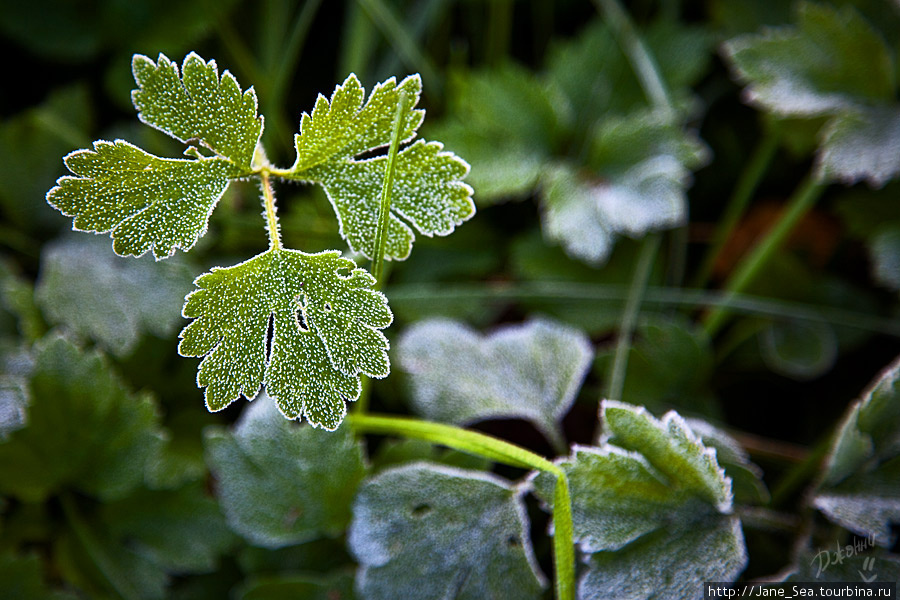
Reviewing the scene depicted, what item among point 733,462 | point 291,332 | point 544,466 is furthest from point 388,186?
point 733,462

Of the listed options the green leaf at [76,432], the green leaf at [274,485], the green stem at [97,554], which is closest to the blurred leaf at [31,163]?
the green leaf at [76,432]

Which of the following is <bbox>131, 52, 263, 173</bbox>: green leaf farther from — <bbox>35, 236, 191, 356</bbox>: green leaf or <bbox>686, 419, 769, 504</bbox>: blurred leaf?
<bbox>686, 419, 769, 504</bbox>: blurred leaf

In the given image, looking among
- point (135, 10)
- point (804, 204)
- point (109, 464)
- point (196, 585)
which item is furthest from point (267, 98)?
point (804, 204)

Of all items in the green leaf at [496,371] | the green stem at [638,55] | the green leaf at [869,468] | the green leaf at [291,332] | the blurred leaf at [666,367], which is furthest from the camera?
the green stem at [638,55]

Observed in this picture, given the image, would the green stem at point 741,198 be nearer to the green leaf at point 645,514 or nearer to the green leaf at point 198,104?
the green leaf at point 645,514

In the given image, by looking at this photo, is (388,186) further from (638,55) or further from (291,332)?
(638,55)

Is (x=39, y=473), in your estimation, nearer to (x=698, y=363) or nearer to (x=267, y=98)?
(x=267, y=98)
